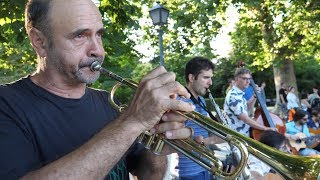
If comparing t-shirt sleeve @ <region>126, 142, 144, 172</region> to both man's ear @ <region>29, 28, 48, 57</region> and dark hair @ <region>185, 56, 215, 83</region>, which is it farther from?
dark hair @ <region>185, 56, 215, 83</region>

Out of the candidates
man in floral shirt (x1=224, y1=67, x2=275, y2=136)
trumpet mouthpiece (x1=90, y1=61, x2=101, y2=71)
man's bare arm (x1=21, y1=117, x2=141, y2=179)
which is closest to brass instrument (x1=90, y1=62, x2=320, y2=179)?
trumpet mouthpiece (x1=90, y1=61, x2=101, y2=71)

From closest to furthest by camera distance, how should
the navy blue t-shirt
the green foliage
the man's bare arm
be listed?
the man's bare arm < the navy blue t-shirt < the green foliage

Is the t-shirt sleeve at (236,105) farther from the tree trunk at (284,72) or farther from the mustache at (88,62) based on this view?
the tree trunk at (284,72)

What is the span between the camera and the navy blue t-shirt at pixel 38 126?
1.50 m

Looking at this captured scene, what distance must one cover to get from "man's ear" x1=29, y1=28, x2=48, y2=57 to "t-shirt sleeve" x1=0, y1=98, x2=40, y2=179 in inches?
14.0

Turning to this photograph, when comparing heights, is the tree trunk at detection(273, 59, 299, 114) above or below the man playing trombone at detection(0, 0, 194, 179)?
below

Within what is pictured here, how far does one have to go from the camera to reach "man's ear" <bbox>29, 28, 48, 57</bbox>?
1.85 meters

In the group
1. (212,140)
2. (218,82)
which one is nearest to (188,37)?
(212,140)

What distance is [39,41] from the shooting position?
6.16ft

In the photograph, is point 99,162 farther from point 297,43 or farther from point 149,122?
point 297,43

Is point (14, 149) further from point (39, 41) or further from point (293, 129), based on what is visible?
point (293, 129)

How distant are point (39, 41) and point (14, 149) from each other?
1.96 feet

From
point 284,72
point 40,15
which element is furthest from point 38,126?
point 284,72

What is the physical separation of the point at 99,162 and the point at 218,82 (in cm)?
3291
